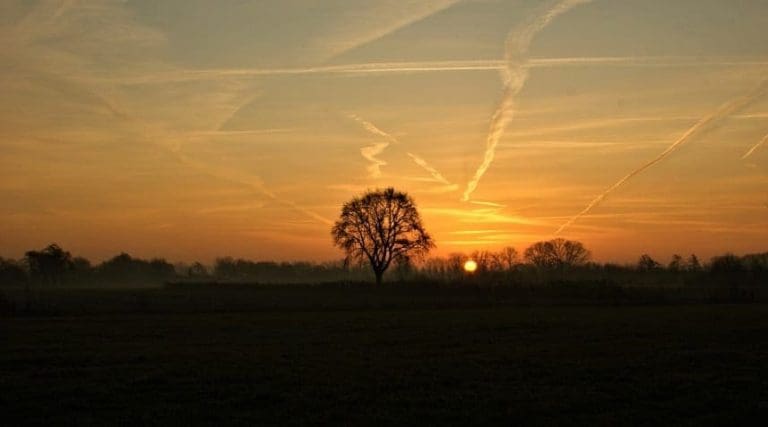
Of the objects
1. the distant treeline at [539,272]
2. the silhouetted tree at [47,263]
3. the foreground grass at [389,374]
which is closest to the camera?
the foreground grass at [389,374]

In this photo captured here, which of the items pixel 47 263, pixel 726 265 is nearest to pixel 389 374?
pixel 726 265

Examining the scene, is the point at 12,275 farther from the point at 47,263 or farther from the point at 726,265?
the point at 726,265

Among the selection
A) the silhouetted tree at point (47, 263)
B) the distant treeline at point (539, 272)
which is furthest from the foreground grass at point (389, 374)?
the silhouetted tree at point (47, 263)

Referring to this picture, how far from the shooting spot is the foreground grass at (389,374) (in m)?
13.8

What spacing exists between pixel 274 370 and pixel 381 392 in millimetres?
4142

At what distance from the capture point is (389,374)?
18.2 meters

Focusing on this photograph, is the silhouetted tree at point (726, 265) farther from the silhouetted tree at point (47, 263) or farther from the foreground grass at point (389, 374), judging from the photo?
the silhouetted tree at point (47, 263)

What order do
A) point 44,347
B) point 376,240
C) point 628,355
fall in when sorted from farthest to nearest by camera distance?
point 376,240 < point 44,347 < point 628,355

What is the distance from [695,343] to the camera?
2442cm

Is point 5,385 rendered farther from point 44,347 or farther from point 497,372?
point 497,372

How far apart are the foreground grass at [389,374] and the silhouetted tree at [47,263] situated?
119382mm

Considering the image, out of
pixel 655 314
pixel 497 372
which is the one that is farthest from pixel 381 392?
pixel 655 314

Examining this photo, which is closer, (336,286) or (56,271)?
(336,286)

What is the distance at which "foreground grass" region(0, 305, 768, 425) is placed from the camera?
45.3 feet
